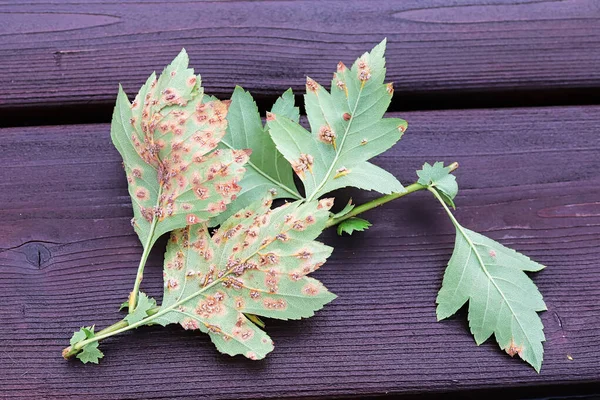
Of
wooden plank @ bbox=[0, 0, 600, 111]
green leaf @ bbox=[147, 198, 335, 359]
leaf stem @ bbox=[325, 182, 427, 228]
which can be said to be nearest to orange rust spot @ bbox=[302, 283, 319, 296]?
green leaf @ bbox=[147, 198, 335, 359]

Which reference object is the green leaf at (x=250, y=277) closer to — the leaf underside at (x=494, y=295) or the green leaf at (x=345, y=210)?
the green leaf at (x=345, y=210)

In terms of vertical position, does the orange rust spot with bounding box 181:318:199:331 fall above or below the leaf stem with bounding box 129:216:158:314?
below

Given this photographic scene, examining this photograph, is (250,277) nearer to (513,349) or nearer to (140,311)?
(140,311)

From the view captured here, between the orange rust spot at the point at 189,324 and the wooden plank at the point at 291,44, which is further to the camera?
the wooden plank at the point at 291,44

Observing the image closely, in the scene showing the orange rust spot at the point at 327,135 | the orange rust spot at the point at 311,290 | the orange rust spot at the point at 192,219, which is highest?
→ the orange rust spot at the point at 327,135

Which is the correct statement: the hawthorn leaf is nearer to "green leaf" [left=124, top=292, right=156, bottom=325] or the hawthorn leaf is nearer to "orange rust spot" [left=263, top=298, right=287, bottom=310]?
"green leaf" [left=124, top=292, right=156, bottom=325]

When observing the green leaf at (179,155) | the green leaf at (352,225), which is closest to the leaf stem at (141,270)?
the green leaf at (179,155)

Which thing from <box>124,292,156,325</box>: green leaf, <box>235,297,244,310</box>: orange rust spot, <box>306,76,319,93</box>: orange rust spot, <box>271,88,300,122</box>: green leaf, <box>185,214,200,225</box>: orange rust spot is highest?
<box>306,76,319,93</box>: orange rust spot
